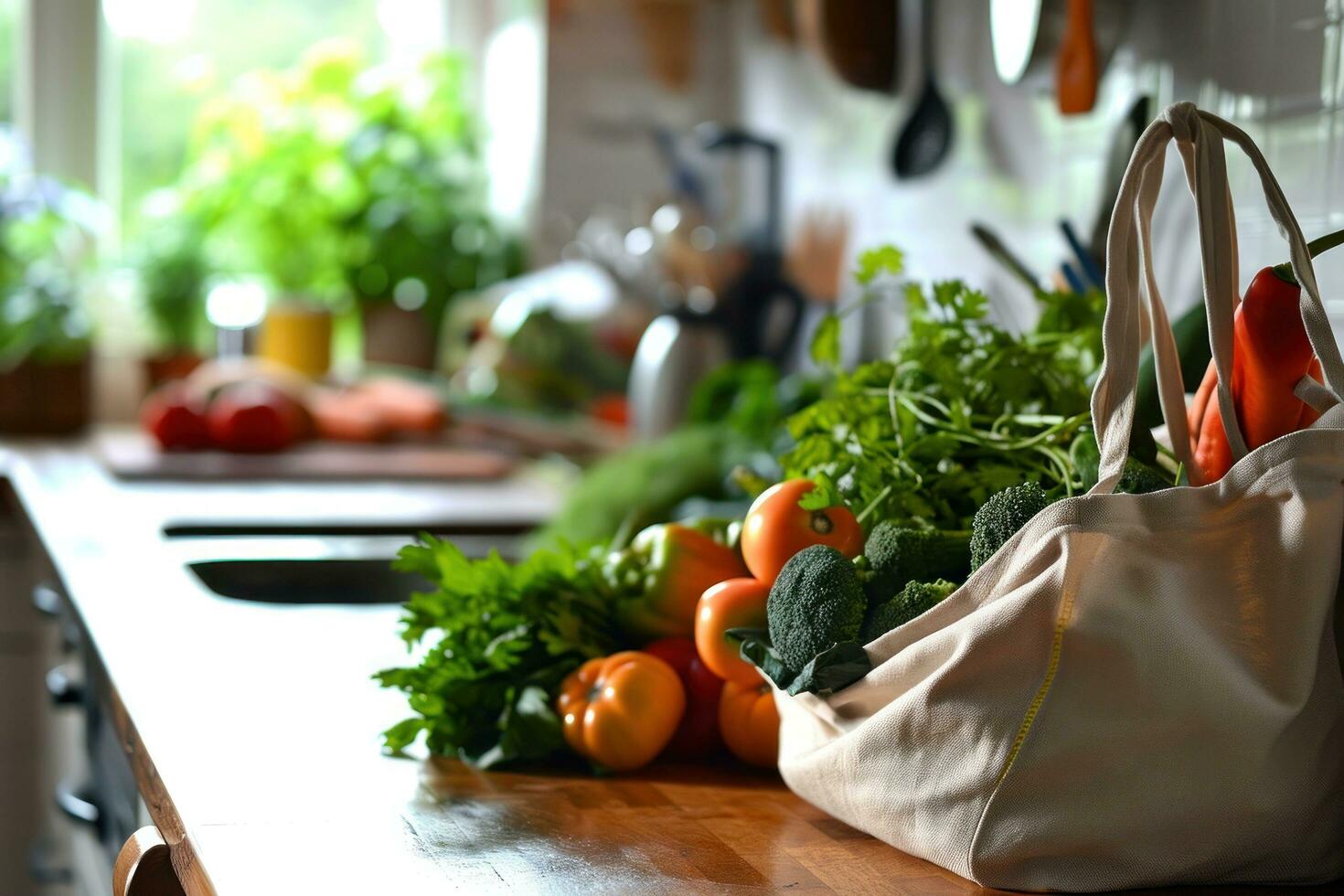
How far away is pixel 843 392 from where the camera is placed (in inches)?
33.2

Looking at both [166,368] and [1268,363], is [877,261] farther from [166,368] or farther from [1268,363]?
[166,368]

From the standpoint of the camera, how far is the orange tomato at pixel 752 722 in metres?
0.79

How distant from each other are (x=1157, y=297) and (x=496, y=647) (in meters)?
0.38

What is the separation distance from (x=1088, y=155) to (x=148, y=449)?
5.25 ft

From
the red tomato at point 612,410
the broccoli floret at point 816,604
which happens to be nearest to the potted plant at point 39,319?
the red tomato at point 612,410

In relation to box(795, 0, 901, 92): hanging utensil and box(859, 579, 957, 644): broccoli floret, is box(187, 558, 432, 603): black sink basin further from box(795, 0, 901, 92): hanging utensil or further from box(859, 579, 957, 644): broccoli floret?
box(859, 579, 957, 644): broccoli floret

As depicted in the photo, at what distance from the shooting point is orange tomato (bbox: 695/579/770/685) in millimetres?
755

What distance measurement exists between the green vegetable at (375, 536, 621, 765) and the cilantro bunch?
15 centimetres

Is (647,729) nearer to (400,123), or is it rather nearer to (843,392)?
(843,392)

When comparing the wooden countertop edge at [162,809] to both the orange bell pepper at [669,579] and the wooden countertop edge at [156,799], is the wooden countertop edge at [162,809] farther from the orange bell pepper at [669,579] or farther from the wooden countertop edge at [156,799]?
the orange bell pepper at [669,579]

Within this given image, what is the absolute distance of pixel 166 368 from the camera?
10.2 ft

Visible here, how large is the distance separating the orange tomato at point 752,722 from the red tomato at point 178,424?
171 cm

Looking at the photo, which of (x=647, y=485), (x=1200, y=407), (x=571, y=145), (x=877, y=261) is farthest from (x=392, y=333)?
(x=1200, y=407)

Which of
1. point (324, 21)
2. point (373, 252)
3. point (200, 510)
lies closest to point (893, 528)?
point (200, 510)
